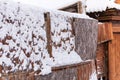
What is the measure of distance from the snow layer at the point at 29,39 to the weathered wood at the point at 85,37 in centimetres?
25

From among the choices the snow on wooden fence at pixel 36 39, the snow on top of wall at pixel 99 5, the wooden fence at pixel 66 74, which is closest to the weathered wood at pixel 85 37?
the snow on wooden fence at pixel 36 39

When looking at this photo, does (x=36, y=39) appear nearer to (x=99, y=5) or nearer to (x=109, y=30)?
(x=109, y=30)

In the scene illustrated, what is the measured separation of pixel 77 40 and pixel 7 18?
1.03m

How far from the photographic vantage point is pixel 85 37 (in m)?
2.72

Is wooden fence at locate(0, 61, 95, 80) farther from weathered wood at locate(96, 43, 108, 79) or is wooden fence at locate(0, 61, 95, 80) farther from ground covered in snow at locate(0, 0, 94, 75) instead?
weathered wood at locate(96, 43, 108, 79)

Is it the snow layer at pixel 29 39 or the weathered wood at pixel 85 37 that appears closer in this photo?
the snow layer at pixel 29 39

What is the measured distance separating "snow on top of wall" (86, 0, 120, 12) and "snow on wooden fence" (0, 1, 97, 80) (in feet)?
4.26

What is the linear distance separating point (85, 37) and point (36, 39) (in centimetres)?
93

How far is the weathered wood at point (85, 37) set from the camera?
254 cm

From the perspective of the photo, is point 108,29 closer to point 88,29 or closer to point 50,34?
point 88,29

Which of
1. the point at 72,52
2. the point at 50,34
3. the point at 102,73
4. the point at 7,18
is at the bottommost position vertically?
the point at 102,73

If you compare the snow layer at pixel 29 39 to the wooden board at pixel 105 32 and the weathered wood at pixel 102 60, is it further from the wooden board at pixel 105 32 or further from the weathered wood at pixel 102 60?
the weathered wood at pixel 102 60

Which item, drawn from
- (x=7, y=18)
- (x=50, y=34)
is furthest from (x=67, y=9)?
(x=7, y=18)

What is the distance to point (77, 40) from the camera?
8.27 feet
